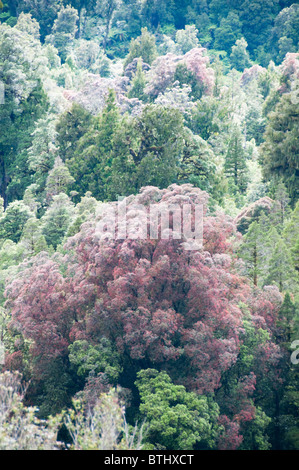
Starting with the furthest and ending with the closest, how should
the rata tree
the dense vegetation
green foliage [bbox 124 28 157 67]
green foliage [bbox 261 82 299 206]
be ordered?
green foliage [bbox 124 28 157 67] → green foliage [bbox 261 82 299 206] → the rata tree → the dense vegetation

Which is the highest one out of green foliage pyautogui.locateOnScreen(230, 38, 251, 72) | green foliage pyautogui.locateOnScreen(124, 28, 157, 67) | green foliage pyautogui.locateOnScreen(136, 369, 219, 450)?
green foliage pyautogui.locateOnScreen(230, 38, 251, 72)

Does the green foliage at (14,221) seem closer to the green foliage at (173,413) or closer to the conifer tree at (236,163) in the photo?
the conifer tree at (236,163)

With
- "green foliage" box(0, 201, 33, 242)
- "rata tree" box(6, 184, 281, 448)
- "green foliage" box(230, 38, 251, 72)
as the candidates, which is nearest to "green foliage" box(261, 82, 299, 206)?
"rata tree" box(6, 184, 281, 448)

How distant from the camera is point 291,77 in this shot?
43.0 m

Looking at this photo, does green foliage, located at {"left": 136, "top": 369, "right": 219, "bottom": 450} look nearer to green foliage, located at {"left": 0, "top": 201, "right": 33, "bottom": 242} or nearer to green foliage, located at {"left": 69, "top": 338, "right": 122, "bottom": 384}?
green foliage, located at {"left": 69, "top": 338, "right": 122, "bottom": 384}

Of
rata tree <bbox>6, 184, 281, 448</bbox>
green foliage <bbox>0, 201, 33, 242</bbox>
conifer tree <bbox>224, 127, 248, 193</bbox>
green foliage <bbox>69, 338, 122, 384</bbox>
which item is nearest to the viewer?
green foliage <bbox>69, 338, 122, 384</bbox>

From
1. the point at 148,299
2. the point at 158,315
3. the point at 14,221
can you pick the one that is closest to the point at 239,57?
the point at 14,221

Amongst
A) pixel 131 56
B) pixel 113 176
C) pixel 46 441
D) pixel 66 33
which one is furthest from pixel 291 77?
pixel 66 33

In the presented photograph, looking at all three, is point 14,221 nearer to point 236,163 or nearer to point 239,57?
point 236,163

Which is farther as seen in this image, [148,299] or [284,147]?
[284,147]

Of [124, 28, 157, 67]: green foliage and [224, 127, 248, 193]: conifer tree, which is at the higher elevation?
[124, 28, 157, 67]: green foliage

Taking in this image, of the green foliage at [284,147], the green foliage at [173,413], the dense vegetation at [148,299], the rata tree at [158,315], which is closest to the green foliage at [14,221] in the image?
the dense vegetation at [148,299]

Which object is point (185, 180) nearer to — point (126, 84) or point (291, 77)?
point (291, 77)

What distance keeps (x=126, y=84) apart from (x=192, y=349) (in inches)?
1762
